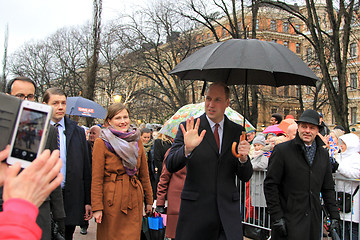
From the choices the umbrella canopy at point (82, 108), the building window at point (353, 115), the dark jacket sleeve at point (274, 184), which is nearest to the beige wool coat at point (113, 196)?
the dark jacket sleeve at point (274, 184)

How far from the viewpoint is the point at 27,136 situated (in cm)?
142

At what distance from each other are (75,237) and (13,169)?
6.50 m

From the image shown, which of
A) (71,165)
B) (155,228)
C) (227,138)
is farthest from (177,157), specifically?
(155,228)

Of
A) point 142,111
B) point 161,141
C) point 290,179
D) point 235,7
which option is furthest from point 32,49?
point 290,179

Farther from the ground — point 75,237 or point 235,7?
point 235,7

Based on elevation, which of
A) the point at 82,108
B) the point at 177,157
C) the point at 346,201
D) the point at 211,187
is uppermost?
the point at 82,108

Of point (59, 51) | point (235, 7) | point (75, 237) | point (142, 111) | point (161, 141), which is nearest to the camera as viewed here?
point (75, 237)

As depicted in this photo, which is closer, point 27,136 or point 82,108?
point 27,136

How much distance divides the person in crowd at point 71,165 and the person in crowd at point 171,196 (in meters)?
1.17

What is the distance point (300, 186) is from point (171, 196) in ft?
6.00

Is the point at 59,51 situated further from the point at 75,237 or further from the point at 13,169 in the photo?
the point at 13,169

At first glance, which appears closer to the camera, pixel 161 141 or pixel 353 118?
pixel 161 141

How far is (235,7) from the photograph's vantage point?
2309 cm

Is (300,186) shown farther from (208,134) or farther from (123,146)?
(123,146)
